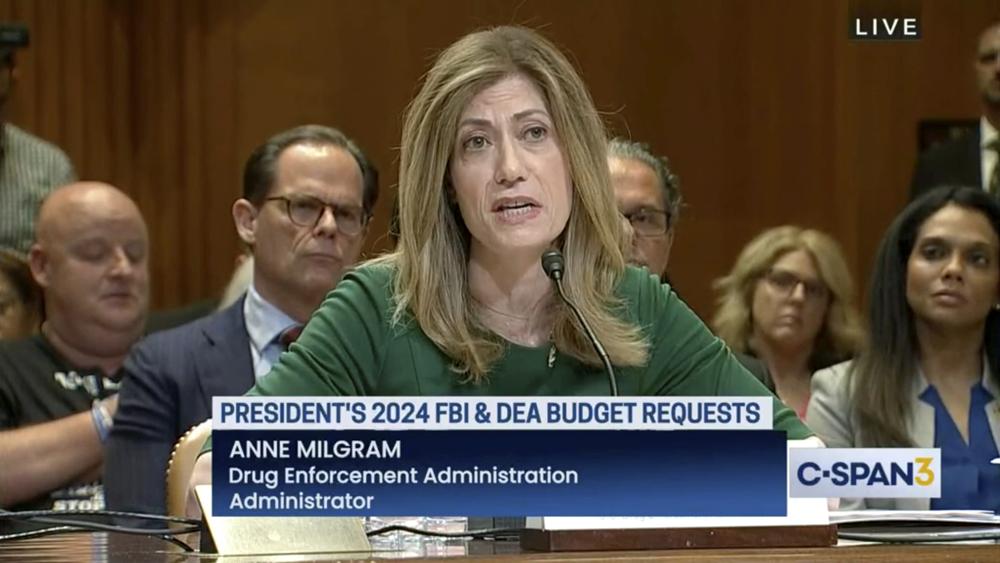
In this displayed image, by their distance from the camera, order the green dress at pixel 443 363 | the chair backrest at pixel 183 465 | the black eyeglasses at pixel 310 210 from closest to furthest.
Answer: the green dress at pixel 443 363, the chair backrest at pixel 183 465, the black eyeglasses at pixel 310 210

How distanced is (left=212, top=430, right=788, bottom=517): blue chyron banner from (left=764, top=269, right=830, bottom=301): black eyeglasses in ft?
7.92

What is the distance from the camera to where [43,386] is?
368 centimetres

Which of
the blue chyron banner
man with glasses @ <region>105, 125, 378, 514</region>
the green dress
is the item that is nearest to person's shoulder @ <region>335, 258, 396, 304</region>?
the green dress

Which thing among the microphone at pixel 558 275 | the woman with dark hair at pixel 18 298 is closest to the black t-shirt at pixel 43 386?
the woman with dark hair at pixel 18 298

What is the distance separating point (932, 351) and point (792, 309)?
0.49 meters

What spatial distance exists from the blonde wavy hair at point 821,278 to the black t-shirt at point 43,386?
1.41 meters

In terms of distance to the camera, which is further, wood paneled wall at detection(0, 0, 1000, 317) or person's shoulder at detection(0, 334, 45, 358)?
wood paneled wall at detection(0, 0, 1000, 317)

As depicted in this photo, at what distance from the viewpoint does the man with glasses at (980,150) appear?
405 cm

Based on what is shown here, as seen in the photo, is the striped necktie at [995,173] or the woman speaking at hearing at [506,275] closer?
the woman speaking at hearing at [506,275]

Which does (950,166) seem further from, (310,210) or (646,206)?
(310,210)

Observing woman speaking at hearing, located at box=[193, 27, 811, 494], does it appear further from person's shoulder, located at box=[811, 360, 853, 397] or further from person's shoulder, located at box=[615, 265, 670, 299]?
person's shoulder, located at box=[811, 360, 853, 397]

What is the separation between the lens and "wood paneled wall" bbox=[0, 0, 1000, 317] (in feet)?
13.9

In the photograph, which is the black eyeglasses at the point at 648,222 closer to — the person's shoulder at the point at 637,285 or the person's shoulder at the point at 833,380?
the person's shoulder at the point at 833,380

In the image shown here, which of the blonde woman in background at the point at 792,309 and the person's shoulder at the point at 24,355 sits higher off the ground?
the blonde woman in background at the point at 792,309
